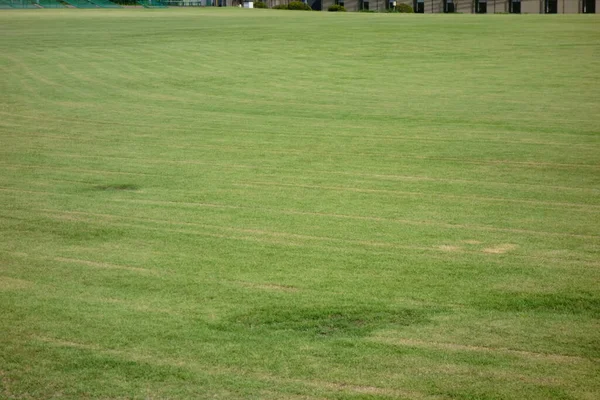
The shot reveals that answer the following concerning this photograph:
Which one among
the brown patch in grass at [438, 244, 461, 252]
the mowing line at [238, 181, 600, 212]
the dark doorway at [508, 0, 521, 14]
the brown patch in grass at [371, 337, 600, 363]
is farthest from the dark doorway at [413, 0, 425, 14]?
the brown patch in grass at [371, 337, 600, 363]

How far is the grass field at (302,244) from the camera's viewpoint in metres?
7.88

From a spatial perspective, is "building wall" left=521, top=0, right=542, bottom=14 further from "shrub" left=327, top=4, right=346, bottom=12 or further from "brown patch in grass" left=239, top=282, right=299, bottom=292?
"brown patch in grass" left=239, top=282, right=299, bottom=292

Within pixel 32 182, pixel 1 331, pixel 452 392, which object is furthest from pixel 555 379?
pixel 32 182

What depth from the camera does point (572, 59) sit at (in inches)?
1391

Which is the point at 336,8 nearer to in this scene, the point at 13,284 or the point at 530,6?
the point at 530,6

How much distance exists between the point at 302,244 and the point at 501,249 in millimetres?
2373

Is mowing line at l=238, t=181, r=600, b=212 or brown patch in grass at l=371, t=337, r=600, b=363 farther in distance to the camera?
mowing line at l=238, t=181, r=600, b=212

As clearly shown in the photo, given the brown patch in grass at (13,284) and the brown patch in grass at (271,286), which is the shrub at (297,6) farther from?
the brown patch in grass at (271,286)

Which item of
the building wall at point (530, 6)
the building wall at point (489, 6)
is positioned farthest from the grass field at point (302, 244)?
the building wall at point (530, 6)

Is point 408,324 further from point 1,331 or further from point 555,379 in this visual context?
point 1,331

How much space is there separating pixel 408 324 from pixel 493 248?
293cm

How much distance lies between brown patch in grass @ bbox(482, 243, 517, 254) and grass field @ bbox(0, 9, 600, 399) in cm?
9

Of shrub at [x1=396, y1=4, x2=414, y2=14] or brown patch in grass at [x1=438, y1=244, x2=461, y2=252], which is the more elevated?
shrub at [x1=396, y1=4, x2=414, y2=14]

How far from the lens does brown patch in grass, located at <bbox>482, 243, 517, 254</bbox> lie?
11.2 m
